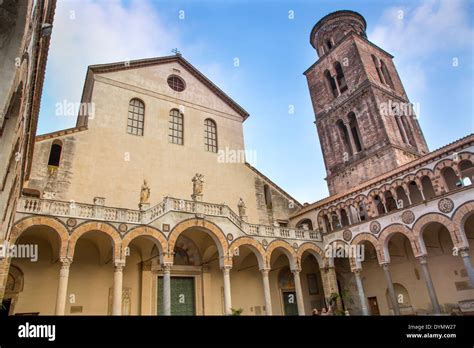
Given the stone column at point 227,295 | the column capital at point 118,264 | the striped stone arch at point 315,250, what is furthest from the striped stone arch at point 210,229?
the striped stone arch at point 315,250

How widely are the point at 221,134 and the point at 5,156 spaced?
17754 mm

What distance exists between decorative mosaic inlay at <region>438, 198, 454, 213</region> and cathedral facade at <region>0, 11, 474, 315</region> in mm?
44

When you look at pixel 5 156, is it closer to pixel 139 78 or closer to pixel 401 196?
pixel 139 78

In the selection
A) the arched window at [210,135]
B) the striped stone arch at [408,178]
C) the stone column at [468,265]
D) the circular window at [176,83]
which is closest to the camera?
the stone column at [468,265]

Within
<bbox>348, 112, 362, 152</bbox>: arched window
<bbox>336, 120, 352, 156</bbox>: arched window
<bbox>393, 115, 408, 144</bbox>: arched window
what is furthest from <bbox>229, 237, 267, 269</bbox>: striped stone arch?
<bbox>393, 115, 408, 144</bbox>: arched window

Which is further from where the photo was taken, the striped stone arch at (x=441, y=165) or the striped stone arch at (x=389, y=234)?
the striped stone arch at (x=389, y=234)

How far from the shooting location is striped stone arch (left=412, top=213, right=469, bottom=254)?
14.1m

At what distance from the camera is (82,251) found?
15.4 meters

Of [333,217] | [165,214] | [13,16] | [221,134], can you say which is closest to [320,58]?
[221,134]

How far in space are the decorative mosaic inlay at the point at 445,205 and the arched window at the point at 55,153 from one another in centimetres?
1887

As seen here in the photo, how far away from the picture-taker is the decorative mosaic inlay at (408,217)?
15935 millimetres

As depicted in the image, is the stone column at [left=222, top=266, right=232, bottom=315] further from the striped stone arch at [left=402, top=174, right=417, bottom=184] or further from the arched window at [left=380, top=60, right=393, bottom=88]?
the arched window at [left=380, top=60, right=393, bottom=88]

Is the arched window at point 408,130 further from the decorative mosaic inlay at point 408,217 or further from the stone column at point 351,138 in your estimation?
the decorative mosaic inlay at point 408,217

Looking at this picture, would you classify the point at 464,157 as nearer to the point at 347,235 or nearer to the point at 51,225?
the point at 347,235
